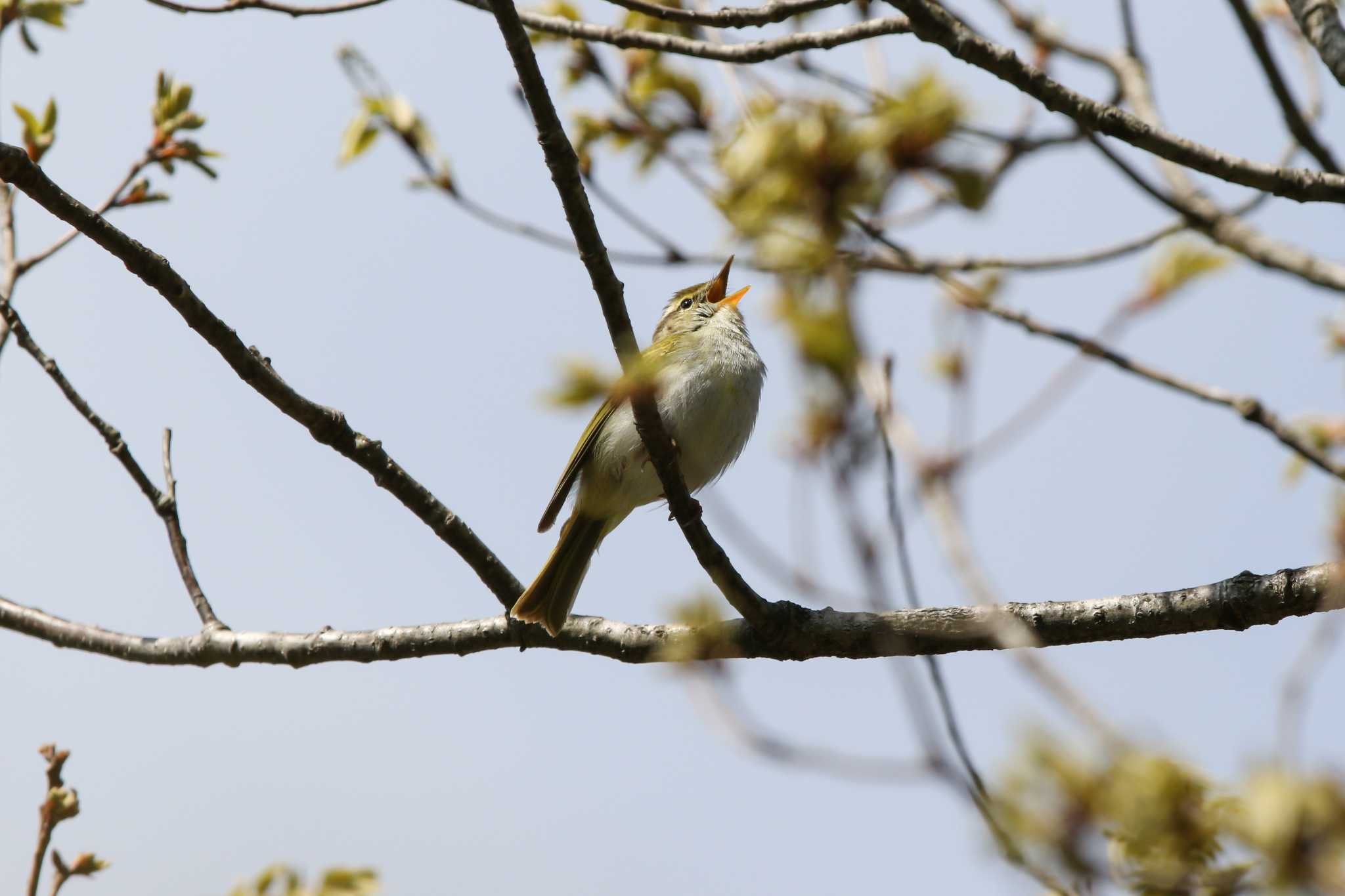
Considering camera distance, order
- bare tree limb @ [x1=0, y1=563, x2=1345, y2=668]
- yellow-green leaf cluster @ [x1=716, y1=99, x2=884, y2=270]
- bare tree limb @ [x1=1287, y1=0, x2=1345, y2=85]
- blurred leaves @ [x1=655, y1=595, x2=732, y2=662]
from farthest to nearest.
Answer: bare tree limb @ [x1=1287, y1=0, x2=1345, y2=85], bare tree limb @ [x1=0, y1=563, x2=1345, y2=668], blurred leaves @ [x1=655, y1=595, x2=732, y2=662], yellow-green leaf cluster @ [x1=716, y1=99, x2=884, y2=270]

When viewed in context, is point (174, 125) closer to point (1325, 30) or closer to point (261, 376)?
point (261, 376)

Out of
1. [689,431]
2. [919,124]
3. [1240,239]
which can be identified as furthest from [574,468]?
[919,124]

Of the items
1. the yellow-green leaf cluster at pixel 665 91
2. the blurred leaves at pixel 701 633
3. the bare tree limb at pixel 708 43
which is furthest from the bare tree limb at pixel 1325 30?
the blurred leaves at pixel 701 633

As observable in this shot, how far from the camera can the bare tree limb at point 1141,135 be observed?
3.46 meters

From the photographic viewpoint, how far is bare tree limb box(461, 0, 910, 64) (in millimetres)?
3971

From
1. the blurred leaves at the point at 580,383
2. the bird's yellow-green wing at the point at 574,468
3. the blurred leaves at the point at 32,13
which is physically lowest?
the blurred leaves at the point at 580,383

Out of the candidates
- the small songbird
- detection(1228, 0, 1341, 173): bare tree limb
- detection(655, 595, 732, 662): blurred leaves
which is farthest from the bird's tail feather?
detection(1228, 0, 1341, 173): bare tree limb

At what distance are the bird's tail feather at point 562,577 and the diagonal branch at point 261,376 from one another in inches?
3.8

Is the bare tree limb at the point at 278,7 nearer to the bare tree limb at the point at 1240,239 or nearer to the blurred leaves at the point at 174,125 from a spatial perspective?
the blurred leaves at the point at 174,125

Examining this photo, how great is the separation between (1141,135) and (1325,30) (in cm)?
72

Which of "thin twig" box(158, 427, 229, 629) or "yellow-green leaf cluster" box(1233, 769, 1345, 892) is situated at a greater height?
"thin twig" box(158, 427, 229, 629)

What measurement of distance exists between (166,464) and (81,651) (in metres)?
0.74

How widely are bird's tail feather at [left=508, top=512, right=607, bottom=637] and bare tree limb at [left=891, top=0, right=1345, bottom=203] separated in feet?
7.66

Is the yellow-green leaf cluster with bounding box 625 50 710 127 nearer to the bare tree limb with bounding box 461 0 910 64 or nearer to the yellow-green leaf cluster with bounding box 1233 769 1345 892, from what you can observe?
the bare tree limb with bounding box 461 0 910 64
